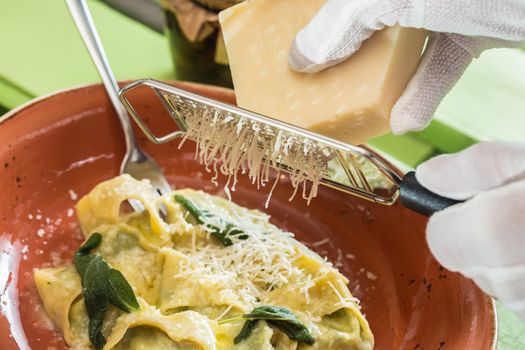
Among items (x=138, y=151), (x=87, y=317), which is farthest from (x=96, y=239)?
(x=138, y=151)

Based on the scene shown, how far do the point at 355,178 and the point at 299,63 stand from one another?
23cm

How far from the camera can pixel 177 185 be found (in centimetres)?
155

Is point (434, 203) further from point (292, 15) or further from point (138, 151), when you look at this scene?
point (138, 151)

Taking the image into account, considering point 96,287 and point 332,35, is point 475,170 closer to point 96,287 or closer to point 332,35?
point 332,35

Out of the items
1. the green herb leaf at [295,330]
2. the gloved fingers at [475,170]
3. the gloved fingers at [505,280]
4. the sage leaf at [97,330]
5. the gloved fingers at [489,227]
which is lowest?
the green herb leaf at [295,330]

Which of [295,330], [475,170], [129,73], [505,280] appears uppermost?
[475,170]

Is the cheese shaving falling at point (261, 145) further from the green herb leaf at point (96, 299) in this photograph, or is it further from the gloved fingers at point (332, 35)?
the green herb leaf at point (96, 299)

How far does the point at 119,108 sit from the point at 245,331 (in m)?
0.59

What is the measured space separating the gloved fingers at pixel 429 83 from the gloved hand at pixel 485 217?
4.4 inches

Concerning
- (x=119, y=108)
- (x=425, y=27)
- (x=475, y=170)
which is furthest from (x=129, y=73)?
(x=475, y=170)

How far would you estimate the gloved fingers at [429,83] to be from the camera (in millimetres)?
1081

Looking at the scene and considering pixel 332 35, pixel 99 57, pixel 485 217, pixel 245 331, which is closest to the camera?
pixel 485 217

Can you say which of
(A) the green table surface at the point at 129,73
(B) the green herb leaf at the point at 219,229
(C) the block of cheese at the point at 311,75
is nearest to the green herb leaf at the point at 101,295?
(B) the green herb leaf at the point at 219,229

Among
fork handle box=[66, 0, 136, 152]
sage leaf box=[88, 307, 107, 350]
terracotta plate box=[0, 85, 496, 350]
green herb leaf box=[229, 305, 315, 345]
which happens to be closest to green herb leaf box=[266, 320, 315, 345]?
green herb leaf box=[229, 305, 315, 345]
